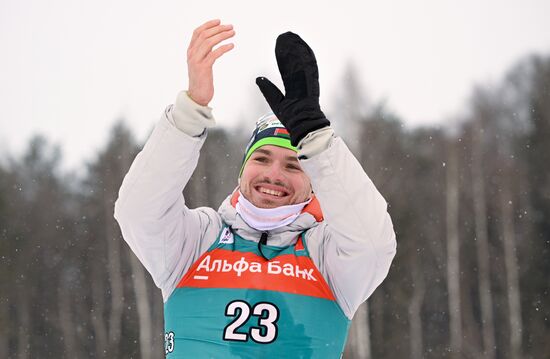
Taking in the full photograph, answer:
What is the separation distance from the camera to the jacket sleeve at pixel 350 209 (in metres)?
2.25

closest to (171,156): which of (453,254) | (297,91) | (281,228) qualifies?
(297,91)

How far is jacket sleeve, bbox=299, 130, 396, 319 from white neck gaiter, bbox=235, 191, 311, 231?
275mm

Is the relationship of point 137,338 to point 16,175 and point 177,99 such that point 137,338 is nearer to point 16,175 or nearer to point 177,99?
point 16,175

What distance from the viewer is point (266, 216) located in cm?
262

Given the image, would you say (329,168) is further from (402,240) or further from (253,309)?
(402,240)

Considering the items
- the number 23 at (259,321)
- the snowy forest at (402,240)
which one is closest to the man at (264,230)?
the number 23 at (259,321)

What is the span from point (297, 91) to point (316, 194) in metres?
0.33

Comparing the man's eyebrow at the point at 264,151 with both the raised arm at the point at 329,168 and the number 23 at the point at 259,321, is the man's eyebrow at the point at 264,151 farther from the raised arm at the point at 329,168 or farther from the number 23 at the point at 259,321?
the number 23 at the point at 259,321

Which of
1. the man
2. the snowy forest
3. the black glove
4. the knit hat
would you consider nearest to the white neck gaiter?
the man

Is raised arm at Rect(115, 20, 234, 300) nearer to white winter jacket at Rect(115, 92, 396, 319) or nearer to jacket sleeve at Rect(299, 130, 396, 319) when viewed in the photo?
white winter jacket at Rect(115, 92, 396, 319)

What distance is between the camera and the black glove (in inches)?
88.6

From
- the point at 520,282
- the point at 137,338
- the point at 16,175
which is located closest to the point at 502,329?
the point at 520,282

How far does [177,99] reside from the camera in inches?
91.7

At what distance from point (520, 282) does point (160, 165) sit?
16.9 metres
